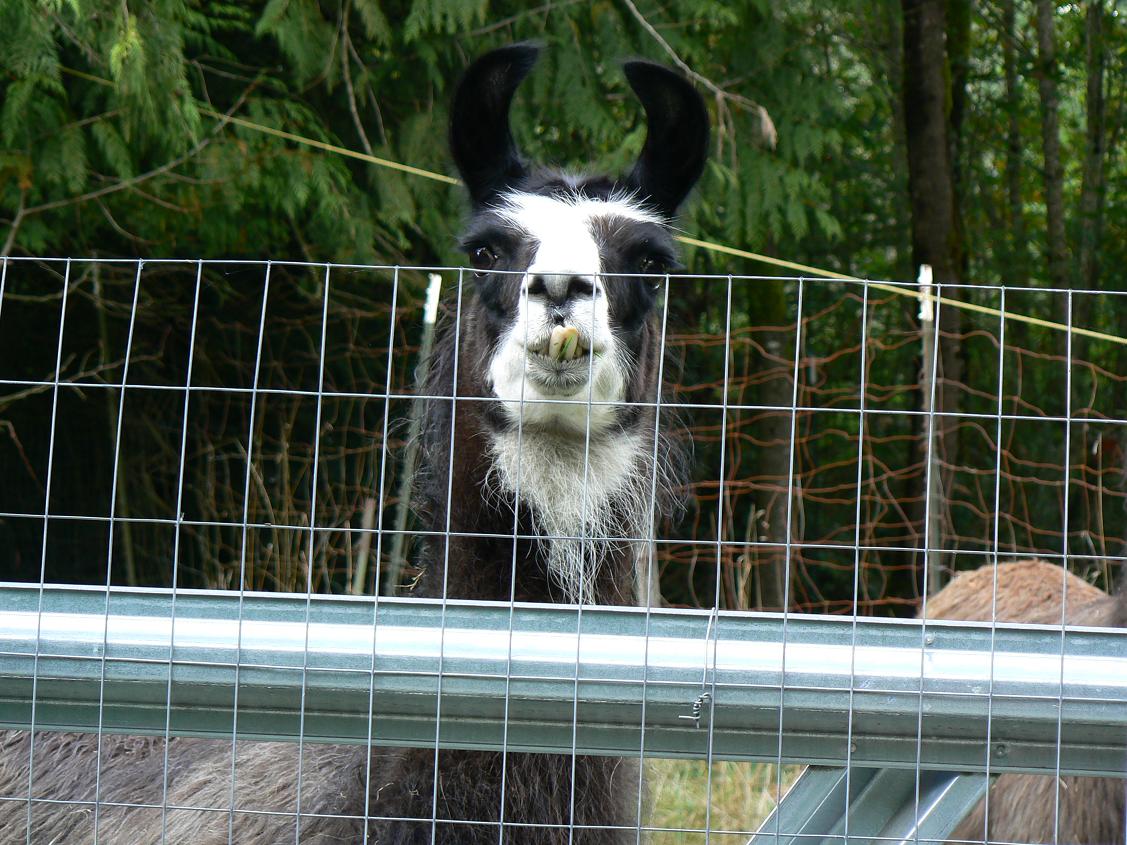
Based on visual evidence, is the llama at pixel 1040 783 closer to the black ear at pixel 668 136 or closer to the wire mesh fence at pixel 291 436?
the wire mesh fence at pixel 291 436

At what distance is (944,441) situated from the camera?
9.14m

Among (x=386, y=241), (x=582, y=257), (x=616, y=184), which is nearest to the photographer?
(x=582, y=257)

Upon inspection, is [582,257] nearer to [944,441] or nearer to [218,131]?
[218,131]

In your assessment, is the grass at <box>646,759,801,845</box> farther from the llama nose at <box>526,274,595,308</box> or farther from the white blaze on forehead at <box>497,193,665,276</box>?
the llama nose at <box>526,274,595,308</box>

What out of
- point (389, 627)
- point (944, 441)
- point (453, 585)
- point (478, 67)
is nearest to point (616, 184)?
point (478, 67)

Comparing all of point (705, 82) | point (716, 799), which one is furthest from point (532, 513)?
point (705, 82)

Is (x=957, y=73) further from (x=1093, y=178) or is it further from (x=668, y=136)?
(x=668, y=136)

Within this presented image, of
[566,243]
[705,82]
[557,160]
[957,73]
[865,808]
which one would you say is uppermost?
[957,73]

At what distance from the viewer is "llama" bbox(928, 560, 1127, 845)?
3111 millimetres

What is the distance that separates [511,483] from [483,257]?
702 mm

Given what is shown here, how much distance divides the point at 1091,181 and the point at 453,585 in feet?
31.8

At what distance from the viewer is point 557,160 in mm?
4902

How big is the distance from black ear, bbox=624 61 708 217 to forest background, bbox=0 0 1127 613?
14.5 inches

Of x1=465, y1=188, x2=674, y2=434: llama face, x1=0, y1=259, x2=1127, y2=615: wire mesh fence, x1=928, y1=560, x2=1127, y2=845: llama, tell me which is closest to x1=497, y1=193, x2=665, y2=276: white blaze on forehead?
x1=465, y1=188, x2=674, y2=434: llama face
